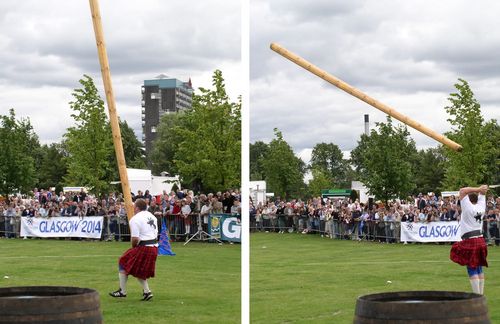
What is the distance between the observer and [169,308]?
36.8ft

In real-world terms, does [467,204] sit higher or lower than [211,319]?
higher

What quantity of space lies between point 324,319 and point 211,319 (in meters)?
1.37

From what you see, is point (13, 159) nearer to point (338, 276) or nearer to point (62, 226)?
point (62, 226)

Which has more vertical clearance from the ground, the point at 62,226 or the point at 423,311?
the point at 62,226

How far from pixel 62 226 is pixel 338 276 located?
51.7ft

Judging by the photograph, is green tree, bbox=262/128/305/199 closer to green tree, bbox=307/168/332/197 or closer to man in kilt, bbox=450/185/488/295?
green tree, bbox=307/168/332/197

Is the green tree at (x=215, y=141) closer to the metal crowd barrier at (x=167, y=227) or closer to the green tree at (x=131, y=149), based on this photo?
the metal crowd barrier at (x=167, y=227)

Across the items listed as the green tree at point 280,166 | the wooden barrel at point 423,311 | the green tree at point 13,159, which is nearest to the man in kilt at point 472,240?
the wooden barrel at point 423,311

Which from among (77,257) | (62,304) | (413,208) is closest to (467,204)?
(62,304)

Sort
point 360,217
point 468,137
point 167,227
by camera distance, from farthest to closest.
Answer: point 468,137 < point 360,217 < point 167,227

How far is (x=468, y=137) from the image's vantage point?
38438 mm

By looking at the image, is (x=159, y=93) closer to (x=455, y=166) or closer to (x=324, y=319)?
(x=455, y=166)

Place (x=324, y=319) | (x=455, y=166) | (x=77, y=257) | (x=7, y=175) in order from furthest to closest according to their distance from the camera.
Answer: (x=7, y=175) → (x=455, y=166) → (x=77, y=257) → (x=324, y=319)

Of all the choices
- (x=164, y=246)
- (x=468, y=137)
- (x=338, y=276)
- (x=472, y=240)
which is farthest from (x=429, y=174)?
(x=472, y=240)
